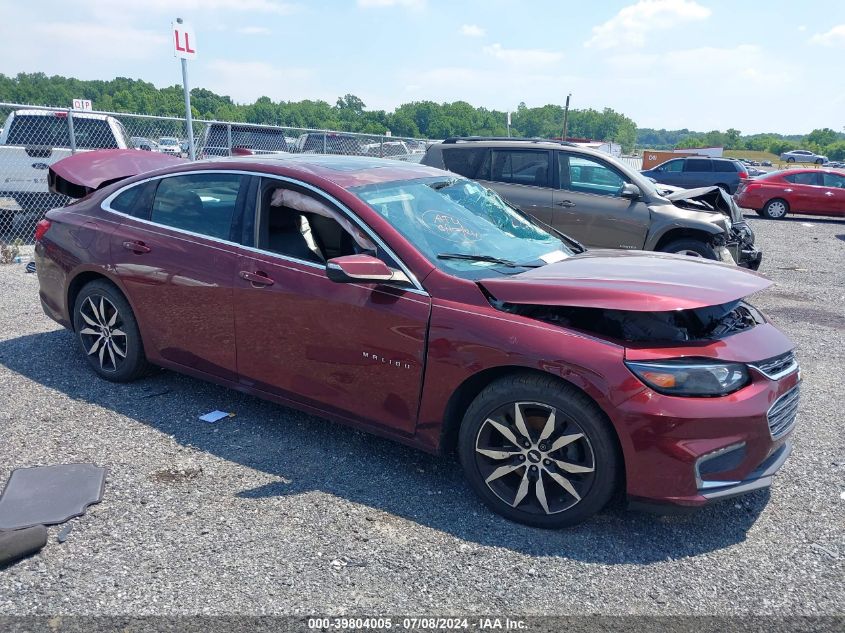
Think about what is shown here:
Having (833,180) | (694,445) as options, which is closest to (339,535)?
(694,445)

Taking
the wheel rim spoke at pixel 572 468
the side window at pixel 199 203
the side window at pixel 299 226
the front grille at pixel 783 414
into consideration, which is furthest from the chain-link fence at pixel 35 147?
the front grille at pixel 783 414

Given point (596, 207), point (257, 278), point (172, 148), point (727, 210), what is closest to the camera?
point (257, 278)

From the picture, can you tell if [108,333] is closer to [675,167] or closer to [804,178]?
[804,178]

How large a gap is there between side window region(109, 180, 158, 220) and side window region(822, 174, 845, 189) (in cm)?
1889

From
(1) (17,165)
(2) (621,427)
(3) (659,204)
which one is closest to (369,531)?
(2) (621,427)

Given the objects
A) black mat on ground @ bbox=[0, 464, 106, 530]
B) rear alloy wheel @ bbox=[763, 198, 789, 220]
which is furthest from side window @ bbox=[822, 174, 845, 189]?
black mat on ground @ bbox=[0, 464, 106, 530]

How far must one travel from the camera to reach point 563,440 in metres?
3.08

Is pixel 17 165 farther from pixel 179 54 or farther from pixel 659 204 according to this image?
pixel 659 204

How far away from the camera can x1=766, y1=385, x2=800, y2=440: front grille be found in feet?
10.2

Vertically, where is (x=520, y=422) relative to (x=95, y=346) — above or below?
above

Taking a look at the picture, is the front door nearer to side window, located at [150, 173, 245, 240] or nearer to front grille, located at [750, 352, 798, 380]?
side window, located at [150, 173, 245, 240]

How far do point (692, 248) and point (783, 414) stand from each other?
5.29 metres

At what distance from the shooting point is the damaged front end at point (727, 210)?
871cm

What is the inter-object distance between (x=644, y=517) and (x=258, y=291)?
2.42m
